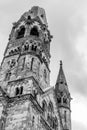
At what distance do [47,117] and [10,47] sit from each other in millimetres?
11553

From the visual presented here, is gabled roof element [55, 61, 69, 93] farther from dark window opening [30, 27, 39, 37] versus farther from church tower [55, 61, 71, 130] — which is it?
dark window opening [30, 27, 39, 37]

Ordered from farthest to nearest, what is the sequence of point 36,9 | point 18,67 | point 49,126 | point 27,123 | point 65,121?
1. point 36,9
2. point 65,121
3. point 18,67
4. point 49,126
5. point 27,123

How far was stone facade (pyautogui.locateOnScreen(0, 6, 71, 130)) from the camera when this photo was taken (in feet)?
71.8

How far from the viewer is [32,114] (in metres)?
22.1

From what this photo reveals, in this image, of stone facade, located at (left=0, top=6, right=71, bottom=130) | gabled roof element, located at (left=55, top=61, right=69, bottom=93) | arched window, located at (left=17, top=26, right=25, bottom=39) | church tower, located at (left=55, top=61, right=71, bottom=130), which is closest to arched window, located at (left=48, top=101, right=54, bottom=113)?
stone facade, located at (left=0, top=6, right=71, bottom=130)

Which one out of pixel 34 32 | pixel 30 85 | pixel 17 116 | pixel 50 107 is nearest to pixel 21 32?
pixel 34 32

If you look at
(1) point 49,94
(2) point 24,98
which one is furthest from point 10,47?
(2) point 24,98

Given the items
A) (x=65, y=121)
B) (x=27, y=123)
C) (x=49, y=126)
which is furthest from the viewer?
(x=65, y=121)

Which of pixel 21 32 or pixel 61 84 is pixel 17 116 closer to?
pixel 61 84

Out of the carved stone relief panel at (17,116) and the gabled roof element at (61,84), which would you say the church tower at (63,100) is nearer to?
the gabled roof element at (61,84)

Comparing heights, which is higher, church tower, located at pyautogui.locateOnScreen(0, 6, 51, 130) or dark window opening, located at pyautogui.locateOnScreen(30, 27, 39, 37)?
dark window opening, located at pyautogui.locateOnScreen(30, 27, 39, 37)

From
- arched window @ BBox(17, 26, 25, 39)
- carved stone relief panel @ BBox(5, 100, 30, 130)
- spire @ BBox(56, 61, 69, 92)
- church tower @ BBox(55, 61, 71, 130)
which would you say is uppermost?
arched window @ BBox(17, 26, 25, 39)

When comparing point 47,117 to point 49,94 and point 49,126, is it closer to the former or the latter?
point 49,126

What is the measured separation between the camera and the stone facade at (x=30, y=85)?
21.9m
